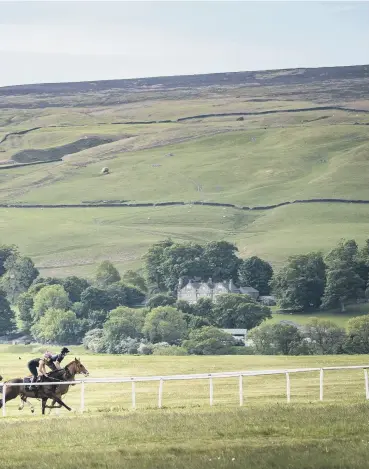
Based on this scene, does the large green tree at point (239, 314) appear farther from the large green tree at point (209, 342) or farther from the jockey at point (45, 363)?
the jockey at point (45, 363)

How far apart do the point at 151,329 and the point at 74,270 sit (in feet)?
216

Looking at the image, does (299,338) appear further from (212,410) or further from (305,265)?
(212,410)

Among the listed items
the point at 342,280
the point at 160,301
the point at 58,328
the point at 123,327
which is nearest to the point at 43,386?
the point at 123,327

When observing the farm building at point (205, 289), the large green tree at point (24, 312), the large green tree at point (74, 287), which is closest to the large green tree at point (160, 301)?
the farm building at point (205, 289)

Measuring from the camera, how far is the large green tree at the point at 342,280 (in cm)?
14712

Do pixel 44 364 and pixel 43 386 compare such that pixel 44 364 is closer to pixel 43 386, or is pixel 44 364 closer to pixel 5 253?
pixel 43 386

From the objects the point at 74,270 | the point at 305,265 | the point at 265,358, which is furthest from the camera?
the point at 74,270

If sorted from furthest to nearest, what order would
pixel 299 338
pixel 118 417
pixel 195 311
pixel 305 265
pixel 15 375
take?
1. pixel 305 265
2. pixel 195 311
3. pixel 299 338
4. pixel 15 375
5. pixel 118 417

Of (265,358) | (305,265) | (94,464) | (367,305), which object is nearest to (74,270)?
(305,265)

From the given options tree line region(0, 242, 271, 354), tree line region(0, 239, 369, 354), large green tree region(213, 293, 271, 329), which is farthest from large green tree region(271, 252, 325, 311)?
large green tree region(213, 293, 271, 329)

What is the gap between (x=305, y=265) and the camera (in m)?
165

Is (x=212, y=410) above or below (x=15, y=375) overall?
above

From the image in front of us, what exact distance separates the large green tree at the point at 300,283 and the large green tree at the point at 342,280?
1.68m

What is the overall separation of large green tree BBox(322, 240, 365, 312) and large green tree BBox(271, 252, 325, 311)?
5.52 feet
